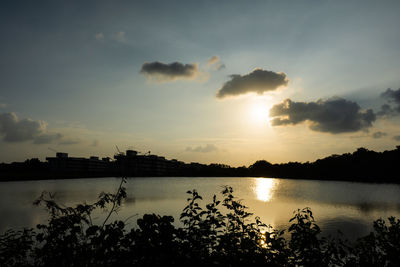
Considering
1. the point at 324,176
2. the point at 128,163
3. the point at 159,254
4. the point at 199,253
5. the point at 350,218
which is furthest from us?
the point at 324,176

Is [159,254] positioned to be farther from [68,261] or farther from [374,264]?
[374,264]

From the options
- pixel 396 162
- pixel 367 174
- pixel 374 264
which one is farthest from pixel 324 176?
pixel 374 264

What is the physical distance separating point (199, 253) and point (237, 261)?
98 centimetres

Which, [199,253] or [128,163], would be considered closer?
[199,253]

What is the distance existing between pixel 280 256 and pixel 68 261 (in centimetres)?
506

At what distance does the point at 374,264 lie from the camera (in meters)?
6.50

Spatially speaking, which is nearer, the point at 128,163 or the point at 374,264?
the point at 374,264

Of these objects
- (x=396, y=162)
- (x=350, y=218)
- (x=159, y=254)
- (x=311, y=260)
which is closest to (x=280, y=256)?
(x=311, y=260)

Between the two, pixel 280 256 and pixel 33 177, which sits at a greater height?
pixel 280 256

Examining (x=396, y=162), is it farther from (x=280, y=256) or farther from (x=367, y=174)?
(x=280, y=256)

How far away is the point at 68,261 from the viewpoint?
19.8ft

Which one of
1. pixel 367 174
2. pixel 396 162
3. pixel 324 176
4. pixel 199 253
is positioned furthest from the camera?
pixel 324 176

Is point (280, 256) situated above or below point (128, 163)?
below

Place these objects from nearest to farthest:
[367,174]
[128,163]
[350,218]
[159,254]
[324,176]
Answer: [159,254]
[128,163]
[350,218]
[367,174]
[324,176]
